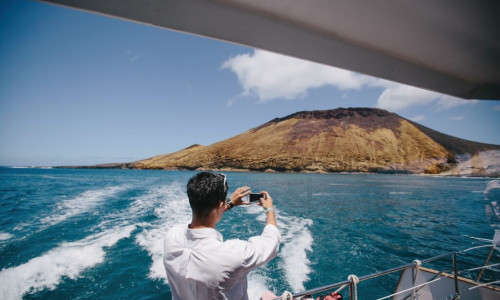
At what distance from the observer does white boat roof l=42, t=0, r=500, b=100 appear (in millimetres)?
1542

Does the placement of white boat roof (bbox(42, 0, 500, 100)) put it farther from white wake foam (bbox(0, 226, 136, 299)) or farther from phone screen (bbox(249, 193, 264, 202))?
white wake foam (bbox(0, 226, 136, 299))

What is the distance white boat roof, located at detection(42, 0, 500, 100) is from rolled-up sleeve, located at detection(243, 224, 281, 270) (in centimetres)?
153

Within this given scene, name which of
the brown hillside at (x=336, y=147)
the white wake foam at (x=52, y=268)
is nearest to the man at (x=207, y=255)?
the white wake foam at (x=52, y=268)

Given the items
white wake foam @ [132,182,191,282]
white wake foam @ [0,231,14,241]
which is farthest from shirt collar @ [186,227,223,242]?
white wake foam @ [0,231,14,241]

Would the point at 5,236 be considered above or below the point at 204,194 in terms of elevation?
below

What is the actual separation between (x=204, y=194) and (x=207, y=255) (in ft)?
0.96

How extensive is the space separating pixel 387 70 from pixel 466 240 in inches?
376

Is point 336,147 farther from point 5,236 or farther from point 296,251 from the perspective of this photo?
point 5,236

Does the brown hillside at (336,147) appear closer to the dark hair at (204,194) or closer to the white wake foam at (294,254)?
the white wake foam at (294,254)

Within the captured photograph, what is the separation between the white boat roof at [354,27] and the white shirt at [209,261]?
1463 mm

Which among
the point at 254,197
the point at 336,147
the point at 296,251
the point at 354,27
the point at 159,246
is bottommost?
the point at 296,251

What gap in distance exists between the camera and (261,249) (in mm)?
954

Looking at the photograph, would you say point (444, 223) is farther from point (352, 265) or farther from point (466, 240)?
point (352, 265)

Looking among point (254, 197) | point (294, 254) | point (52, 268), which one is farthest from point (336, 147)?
point (254, 197)
